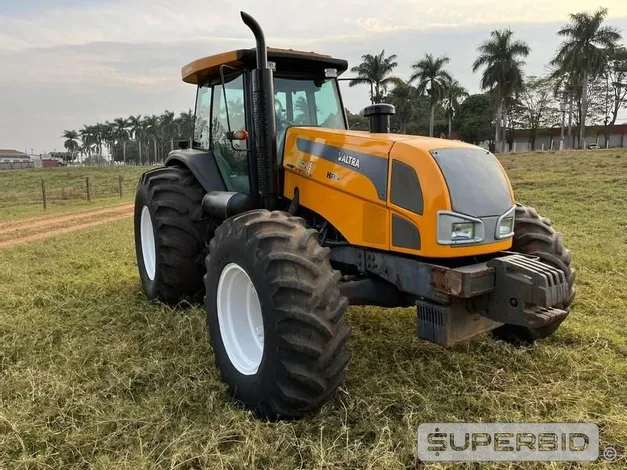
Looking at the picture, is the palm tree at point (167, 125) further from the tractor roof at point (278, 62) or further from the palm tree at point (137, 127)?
the tractor roof at point (278, 62)

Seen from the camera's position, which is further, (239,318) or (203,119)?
(203,119)

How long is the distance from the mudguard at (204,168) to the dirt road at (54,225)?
6.88 m

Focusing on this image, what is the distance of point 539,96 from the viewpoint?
211 feet

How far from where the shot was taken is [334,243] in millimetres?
3777

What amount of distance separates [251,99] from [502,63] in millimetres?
46054

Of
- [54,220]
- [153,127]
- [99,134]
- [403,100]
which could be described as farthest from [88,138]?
[54,220]

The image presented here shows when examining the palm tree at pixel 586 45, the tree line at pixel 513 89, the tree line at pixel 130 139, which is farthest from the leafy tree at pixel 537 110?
the tree line at pixel 130 139

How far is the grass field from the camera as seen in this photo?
9.19ft

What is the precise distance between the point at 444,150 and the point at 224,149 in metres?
2.32

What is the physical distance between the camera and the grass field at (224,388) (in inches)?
110

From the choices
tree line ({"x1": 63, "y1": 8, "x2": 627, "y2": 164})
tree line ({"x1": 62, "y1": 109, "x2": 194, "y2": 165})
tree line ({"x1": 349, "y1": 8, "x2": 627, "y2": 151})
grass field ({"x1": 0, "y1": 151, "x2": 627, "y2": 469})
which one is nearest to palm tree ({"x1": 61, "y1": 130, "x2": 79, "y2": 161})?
tree line ({"x1": 62, "y1": 109, "x2": 194, "y2": 165})

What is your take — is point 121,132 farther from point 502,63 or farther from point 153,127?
point 502,63

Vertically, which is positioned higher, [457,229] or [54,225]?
[457,229]

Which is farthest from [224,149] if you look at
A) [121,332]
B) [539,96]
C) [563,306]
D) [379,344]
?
[539,96]
